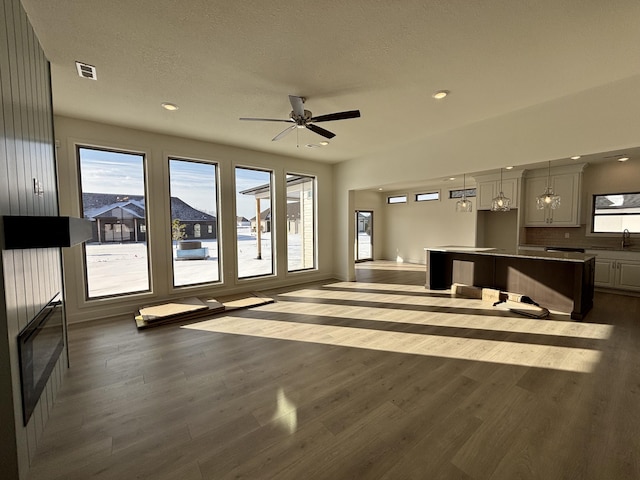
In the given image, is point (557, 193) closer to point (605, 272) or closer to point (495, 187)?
point (495, 187)

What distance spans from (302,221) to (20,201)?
5.81m

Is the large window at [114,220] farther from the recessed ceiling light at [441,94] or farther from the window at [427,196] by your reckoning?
the window at [427,196]

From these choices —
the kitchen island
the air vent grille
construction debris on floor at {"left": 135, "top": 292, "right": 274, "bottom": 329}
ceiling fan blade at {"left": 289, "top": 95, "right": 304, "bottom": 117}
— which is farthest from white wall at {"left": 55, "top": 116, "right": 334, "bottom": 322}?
the kitchen island

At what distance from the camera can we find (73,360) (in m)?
3.07

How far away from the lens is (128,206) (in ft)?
15.6

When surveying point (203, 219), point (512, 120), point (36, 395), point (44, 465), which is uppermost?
point (512, 120)

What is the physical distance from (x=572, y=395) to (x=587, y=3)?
315 centimetres

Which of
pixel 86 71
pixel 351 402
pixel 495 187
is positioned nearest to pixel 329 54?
pixel 86 71

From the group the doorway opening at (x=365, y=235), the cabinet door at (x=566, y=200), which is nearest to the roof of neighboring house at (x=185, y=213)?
the doorway opening at (x=365, y=235)

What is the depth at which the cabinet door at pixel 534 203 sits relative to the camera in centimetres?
664

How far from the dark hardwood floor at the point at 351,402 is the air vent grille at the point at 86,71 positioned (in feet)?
10.3

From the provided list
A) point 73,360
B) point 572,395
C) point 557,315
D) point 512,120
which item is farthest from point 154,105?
point 557,315

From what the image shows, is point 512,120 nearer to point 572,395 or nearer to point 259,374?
point 572,395

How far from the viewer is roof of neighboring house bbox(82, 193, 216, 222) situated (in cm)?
445
